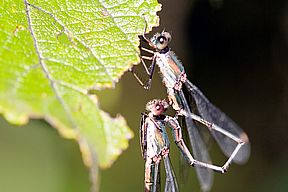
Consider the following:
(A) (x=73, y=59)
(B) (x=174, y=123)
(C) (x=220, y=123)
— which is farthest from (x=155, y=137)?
(A) (x=73, y=59)

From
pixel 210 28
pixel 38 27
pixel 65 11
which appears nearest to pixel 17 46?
pixel 38 27

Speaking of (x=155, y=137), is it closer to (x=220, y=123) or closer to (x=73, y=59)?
(x=220, y=123)

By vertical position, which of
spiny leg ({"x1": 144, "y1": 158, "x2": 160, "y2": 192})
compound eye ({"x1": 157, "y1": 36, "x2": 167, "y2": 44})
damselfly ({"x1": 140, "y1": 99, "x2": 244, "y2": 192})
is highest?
compound eye ({"x1": 157, "y1": 36, "x2": 167, "y2": 44})

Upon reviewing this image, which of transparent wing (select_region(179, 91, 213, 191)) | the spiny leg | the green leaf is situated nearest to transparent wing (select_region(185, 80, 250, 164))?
Result: transparent wing (select_region(179, 91, 213, 191))

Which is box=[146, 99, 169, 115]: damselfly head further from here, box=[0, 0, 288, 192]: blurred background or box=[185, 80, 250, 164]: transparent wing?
box=[0, 0, 288, 192]: blurred background

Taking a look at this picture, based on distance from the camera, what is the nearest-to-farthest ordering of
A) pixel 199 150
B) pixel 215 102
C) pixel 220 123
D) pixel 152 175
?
pixel 152 175 < pixel 199 150 < pixel 220 123 < pixel 215 102

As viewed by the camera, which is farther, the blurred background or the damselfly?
the blurred background
